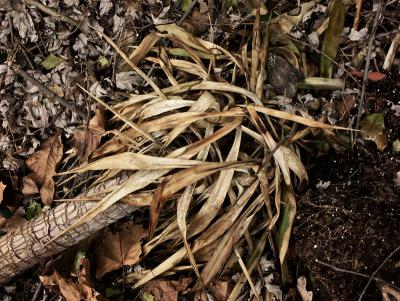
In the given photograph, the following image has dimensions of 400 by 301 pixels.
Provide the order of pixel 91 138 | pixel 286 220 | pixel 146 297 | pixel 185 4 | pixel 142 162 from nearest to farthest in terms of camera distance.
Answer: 1. pixel 142 162
2. pixel 286 220
3. pixel 146 297
4. pixel 91 138
5. pixel 185 4

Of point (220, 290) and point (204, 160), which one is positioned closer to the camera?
point (204, 160)

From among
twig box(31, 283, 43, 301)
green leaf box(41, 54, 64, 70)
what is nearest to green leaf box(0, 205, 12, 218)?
twig box(31, 283, 43, 301)

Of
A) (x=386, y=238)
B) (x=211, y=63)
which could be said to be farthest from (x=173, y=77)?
(x=386, y=238)

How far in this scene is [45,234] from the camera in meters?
2.38

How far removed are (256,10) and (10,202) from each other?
1.57 meters

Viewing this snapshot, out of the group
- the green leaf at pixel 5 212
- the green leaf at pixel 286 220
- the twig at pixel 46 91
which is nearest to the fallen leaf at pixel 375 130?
the green leaf at pixel 286 220

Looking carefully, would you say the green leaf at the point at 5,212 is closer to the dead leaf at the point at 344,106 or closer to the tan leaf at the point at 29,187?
the tan leaf at the point at 29,187

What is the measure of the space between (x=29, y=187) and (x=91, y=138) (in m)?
0.42

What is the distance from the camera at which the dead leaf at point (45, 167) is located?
8.64 ft

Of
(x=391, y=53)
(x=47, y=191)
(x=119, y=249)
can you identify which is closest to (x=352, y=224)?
(x=391, y=53)

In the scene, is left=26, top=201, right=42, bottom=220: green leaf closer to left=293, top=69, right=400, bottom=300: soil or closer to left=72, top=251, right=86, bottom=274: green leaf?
left=72, top=251, right=86, bottom=274: green leaf

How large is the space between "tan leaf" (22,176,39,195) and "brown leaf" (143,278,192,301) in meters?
0.76

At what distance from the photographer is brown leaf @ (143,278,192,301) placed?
2.41 m

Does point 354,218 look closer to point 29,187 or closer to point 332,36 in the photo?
point 332,36
